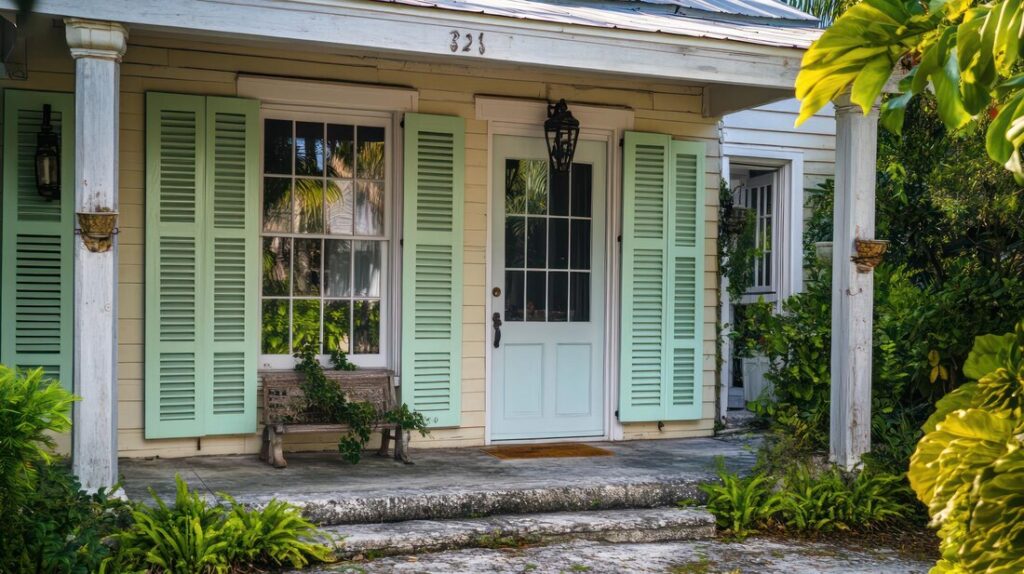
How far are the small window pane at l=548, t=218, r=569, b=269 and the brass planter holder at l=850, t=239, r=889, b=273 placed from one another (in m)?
2.08

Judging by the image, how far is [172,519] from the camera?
4828mm

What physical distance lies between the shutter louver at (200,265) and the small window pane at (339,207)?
1.72ft

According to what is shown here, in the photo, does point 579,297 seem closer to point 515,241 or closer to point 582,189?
point 515,241

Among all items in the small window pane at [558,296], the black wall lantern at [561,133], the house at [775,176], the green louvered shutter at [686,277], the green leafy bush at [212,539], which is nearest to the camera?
the green leafy bush at [212,539]

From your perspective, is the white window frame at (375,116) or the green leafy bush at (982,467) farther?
the white window frame at (375,116)

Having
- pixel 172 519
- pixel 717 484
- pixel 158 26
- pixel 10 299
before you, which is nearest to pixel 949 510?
pixel 172 519

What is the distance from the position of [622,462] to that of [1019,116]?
19.2 ft

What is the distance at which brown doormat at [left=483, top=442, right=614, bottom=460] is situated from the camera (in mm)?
6996

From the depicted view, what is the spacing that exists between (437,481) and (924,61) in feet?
16.5

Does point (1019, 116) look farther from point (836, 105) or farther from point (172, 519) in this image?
point (836, 105)

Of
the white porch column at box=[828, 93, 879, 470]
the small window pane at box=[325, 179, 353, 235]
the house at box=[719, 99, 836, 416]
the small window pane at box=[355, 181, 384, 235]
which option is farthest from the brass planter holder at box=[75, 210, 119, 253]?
the house at box=[719, 99, 836, 416]

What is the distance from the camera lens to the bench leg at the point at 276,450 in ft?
20.6

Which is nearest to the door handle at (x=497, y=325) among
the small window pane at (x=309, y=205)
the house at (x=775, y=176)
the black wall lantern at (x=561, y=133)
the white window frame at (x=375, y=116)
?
the white window frame at (x=375, y=116)

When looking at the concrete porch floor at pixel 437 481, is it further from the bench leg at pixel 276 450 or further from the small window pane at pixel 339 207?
the small window pane at pixel 339 207
